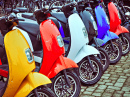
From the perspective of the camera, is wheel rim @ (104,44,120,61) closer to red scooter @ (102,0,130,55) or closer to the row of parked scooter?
the row of parked scooter

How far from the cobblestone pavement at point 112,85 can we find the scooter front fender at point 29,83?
4.46 feet

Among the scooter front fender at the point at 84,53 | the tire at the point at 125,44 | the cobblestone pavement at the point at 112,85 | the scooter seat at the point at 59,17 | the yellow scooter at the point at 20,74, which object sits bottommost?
the cobblestone pavement at the point at 112,85

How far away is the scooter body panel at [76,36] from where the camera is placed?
4156 mm

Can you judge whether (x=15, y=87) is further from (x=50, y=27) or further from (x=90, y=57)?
(x=90, y=57)

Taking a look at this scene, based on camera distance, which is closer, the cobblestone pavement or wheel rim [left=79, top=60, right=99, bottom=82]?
the cobblestone pavement

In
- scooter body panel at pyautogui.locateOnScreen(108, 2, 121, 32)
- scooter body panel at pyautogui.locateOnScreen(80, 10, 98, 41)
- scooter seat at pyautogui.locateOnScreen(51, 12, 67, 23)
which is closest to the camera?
scooter body panel at pyautogui.locateOnScreen(80, 10, 98, 41)

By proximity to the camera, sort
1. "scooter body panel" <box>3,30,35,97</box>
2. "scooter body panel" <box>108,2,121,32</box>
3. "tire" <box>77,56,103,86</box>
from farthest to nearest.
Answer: "scooter body panel" <box>108,2,121,32</box> → "tire" <box>77,56,103,86</box> → "scooter body panel" <box>3,30,35,97</box>

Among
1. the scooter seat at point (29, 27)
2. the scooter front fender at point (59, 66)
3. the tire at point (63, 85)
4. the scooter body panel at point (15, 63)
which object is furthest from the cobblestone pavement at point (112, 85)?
the scooter body panel at point (15, 63)

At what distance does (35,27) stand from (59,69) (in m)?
1.19

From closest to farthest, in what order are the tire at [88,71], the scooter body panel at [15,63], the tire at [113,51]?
the scooter body panel at [15,63] → the tire at [88,71] → the tire at [113,51]

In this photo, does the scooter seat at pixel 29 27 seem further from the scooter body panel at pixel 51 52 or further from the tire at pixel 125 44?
the tire at pixel 125 44

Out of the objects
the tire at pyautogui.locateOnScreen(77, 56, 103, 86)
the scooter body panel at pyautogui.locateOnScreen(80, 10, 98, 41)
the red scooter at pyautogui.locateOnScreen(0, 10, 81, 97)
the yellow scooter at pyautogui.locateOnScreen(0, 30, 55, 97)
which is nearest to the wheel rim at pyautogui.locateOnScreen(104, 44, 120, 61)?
the scooter body panel at pyautogui.locateOnScreen(80, 10, 98, 41)

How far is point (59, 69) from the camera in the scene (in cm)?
344

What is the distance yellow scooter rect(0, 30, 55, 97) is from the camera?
2703 mm
